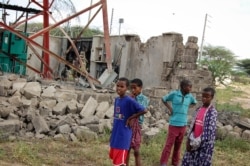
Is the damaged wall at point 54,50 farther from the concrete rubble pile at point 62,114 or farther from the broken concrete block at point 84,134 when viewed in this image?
the broken concrete block at point 84,134

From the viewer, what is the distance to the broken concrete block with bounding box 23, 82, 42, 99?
787cm

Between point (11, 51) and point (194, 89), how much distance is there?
6039 mm

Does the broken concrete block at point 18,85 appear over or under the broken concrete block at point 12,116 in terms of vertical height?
over

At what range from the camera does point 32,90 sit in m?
7.97

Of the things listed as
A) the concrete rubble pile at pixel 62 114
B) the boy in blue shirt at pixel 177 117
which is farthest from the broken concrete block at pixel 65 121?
the boy in blue shirt at pixel 177 117

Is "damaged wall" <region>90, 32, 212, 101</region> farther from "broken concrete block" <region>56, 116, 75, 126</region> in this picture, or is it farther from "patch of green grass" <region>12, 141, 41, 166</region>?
"patch of green grass" <region>12, 141, 41, 166</region>

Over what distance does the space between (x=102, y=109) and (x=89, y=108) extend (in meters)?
0.32

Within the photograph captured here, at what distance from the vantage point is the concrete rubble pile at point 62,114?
663 cm

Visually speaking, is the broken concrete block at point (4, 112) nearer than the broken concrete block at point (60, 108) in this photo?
Yes

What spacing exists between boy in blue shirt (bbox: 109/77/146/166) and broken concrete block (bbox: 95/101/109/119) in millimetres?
3645

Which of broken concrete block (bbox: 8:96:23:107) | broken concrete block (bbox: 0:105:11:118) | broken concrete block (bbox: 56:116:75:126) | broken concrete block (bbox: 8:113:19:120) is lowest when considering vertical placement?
broken concrete block (bbox: 56:116:75:126)

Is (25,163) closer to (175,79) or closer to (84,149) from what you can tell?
(84,149)

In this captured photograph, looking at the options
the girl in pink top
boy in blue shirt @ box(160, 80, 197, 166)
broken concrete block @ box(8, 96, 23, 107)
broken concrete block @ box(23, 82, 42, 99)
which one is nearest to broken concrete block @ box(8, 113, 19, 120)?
broken concrete block @ box(8, 96, 23, 107)

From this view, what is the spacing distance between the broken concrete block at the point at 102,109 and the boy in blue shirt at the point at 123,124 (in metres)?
3.64
